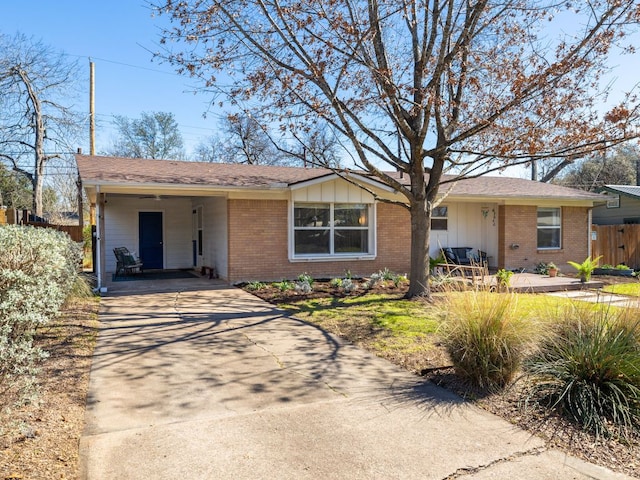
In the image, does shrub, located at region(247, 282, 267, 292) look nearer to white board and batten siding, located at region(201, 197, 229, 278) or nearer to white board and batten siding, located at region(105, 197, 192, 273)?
white board and batten siding, located at region(201, 197, 229, 278)

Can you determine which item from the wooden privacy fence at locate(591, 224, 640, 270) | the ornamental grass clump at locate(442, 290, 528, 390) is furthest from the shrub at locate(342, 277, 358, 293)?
the wooden privacy fence at locate(591, 224, 640, 270)

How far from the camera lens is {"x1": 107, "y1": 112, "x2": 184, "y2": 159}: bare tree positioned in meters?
33.0

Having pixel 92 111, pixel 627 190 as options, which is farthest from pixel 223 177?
pixel 627 190

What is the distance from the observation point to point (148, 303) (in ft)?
30.6

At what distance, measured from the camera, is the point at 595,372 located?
401 cm

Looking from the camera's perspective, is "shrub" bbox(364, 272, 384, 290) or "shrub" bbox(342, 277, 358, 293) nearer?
"shrub" bbox(342, 277, 358, 293)

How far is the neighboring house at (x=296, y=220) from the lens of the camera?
12.1 metres

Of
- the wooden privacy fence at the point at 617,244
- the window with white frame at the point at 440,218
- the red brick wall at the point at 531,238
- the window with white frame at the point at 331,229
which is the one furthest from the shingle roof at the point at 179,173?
the wooden privacy fence at the point at 617,244

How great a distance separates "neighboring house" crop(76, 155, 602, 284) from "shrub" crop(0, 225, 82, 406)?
5.88 m

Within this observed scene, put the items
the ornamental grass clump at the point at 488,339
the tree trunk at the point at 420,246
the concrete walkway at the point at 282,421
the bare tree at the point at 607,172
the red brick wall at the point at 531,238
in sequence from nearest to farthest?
the concrete walkway at the point at 282,421
the ornamental grass clump at the point at 488,339
the tree trunk at the point at 420,246
the red brick wall at the point at 531,238
the bare tree at the point at 607,172

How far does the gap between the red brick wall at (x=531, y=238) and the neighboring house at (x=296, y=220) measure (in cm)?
4

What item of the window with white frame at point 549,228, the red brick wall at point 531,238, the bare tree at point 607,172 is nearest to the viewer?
the red brick wall at point 531,238

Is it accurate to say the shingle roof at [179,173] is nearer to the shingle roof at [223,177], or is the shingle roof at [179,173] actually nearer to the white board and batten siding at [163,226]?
the shingle roof at [223,177]

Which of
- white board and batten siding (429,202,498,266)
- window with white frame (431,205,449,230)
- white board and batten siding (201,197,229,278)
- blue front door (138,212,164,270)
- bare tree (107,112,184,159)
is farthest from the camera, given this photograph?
bare tree (107,112,184,159)
